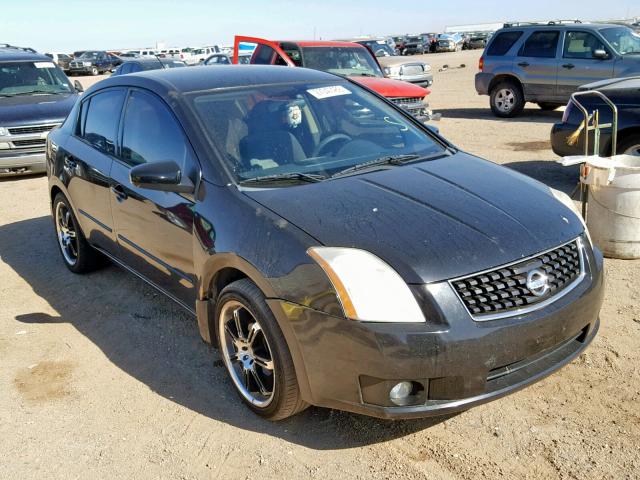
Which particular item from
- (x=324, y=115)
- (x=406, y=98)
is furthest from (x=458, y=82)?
(x=324, y=115)

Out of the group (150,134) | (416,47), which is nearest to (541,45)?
(150,134)

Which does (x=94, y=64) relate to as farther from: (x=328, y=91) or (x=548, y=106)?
(x=328, y=91)

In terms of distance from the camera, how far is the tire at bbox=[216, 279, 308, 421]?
2.97 metres

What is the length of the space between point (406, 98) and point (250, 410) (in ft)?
27.0

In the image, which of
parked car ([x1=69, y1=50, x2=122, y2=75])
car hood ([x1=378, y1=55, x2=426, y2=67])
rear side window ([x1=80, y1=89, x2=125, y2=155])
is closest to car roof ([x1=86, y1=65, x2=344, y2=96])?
rear side window ([x1=80, y1=89, x2=125, y2=155])

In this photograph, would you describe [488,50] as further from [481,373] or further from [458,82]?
[481,373]

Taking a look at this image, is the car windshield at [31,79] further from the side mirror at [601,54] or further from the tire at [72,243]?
the side mirror at [601,54]

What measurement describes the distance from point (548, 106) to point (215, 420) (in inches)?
508

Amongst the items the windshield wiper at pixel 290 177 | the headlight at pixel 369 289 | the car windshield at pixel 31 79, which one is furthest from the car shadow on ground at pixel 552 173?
the car windshield at pixel 31 79

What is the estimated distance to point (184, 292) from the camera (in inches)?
150

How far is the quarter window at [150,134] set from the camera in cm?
371

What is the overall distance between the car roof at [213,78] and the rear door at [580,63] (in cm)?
958

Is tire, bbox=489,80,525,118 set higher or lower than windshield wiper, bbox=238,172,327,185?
lower

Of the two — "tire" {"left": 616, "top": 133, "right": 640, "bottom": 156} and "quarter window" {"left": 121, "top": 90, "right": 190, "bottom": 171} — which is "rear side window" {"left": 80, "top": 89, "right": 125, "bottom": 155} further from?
"tire" {"left": 616, "top": 133, "right": 640, "bottom": 156}
